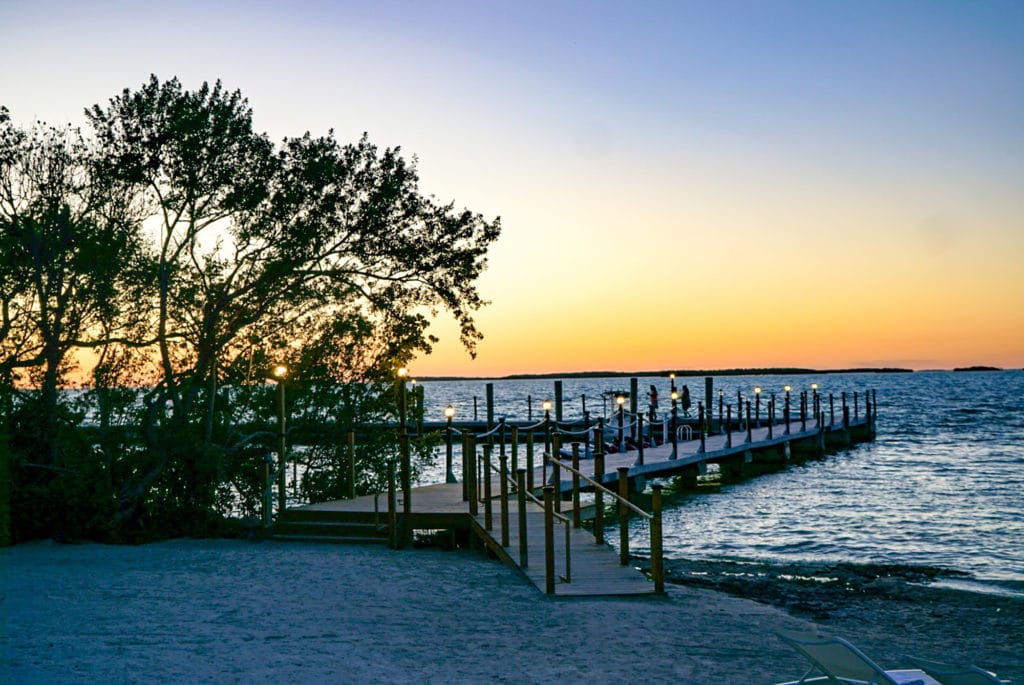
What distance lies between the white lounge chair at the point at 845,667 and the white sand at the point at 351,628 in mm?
1234

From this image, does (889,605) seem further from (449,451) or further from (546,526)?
(449,451)

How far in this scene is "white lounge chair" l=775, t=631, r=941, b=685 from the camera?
5875mm

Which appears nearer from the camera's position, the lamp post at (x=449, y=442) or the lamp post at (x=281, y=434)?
the lamp post at (x=281, y=434)

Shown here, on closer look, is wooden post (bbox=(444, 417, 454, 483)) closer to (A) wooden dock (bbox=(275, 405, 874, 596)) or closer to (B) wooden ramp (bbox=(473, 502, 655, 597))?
(A) wooden dock (bbox=(275, 405, 874, 596))

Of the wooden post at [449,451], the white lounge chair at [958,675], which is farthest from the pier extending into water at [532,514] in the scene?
the white lounge chair at [958,675]

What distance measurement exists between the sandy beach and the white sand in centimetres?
3

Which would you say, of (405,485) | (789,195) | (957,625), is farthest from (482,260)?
(789,195)

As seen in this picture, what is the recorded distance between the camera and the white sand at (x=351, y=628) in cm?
769

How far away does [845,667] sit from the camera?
616 centimetres

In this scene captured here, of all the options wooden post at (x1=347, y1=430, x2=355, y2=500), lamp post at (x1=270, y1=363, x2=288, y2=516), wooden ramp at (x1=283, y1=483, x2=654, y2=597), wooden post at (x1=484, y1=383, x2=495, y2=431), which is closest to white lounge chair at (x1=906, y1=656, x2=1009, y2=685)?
wooden ramp at (x1=283, y1=483, x2=654, y2=597)

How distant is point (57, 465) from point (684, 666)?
11230 mm

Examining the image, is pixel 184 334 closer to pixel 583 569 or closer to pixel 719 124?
pixel 583 569

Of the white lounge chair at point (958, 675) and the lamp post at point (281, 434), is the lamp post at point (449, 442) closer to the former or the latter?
the lamp post at point (281, 434)

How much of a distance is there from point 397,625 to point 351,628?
456 mm
